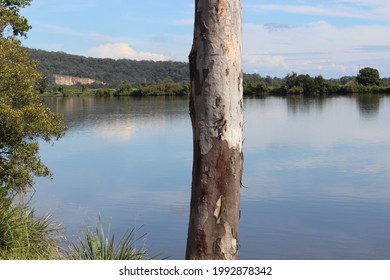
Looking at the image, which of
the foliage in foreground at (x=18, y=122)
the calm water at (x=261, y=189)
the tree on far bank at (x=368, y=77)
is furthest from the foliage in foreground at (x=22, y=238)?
the tree on far bank at (x=368, y=77)

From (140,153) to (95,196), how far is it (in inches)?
287

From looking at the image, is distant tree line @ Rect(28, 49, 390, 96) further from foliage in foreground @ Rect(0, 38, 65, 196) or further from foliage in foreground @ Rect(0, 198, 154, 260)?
foliage in foreground @ Rect(0, 198, 154, 260)

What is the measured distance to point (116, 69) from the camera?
9556cm

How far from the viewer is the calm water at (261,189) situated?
1093 centimetres

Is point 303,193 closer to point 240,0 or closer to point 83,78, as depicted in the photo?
point 240,0

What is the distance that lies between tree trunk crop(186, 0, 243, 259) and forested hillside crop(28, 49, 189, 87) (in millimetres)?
80864

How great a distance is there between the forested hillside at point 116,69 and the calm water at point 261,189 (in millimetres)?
60026

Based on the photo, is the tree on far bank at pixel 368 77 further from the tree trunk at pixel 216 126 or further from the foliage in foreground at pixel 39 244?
the tree trunk at pixel 216 126

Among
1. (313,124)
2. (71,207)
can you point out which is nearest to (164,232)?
(71,207)

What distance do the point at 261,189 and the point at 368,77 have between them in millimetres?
54099

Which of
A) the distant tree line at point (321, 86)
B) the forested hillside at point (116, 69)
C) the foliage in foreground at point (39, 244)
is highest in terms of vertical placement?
the forested hillside at point (116, 69)

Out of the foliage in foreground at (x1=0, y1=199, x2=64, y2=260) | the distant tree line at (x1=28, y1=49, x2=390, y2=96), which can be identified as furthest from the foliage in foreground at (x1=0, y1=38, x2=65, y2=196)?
the distant tree line at (x1=28, y1=49, x2=390, y2=96)

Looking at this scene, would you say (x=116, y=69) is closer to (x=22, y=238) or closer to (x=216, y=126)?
(x=22, y=238)

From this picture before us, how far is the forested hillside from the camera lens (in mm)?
86631
